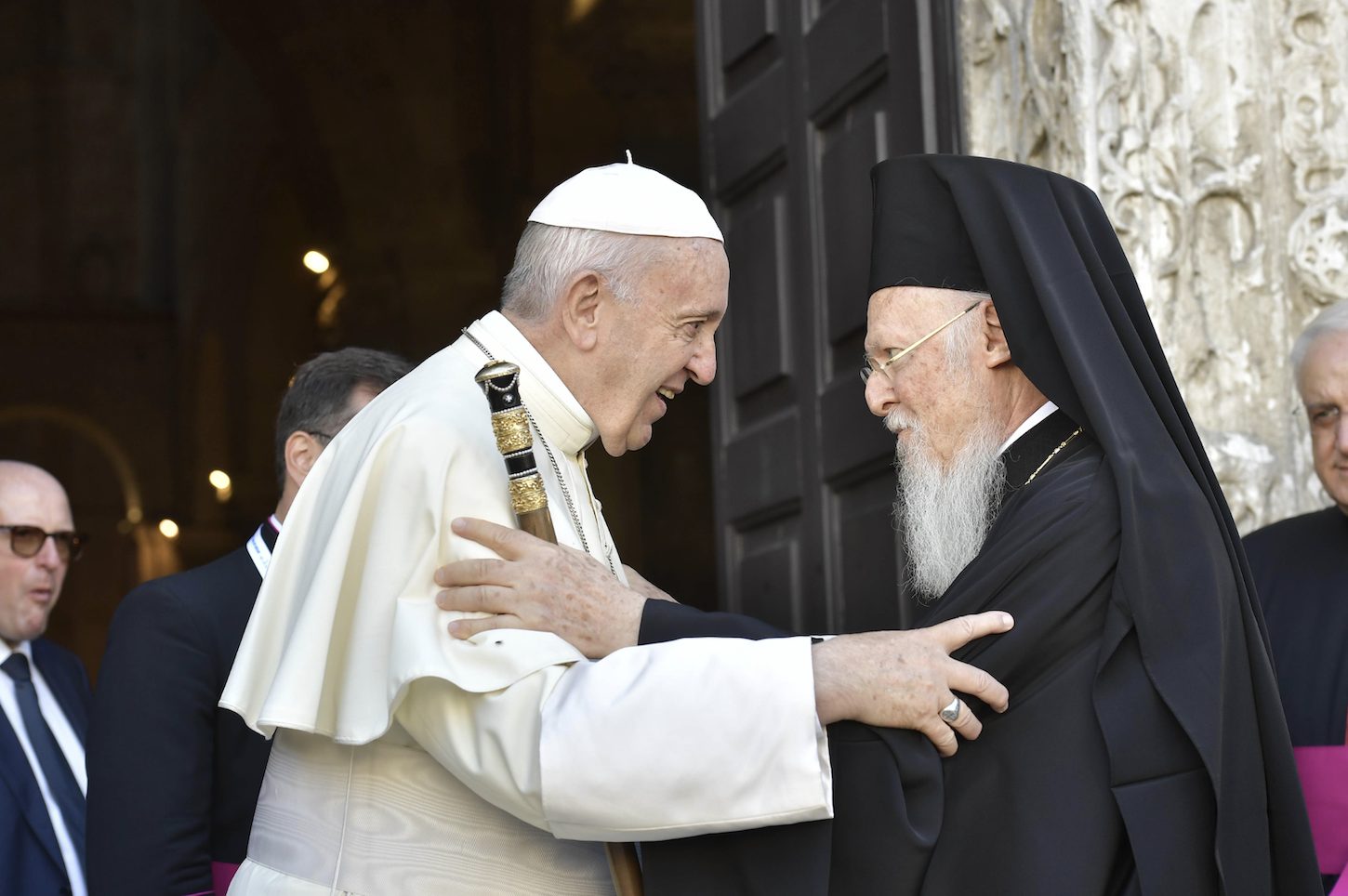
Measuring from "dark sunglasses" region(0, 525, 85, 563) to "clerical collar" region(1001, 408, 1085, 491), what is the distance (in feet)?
10.8

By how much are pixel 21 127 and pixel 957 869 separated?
10.5m

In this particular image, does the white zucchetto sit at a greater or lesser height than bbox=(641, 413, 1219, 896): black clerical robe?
greater

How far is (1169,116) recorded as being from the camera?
13.5 ft

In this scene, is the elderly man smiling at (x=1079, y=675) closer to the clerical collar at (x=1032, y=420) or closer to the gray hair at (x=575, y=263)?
the clerical collar at (x=1032, y=420)

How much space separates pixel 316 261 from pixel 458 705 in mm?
10069

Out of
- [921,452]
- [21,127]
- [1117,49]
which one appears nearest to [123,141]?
[21,127]

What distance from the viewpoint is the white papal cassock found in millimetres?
2377

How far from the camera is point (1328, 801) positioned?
306cm

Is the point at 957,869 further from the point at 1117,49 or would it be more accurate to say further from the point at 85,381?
the point at 85,381

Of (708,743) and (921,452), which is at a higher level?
(921,452)

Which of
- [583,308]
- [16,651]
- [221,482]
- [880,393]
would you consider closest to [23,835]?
[16,651]

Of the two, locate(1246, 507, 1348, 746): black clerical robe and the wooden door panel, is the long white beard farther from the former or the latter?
the wooden door panel

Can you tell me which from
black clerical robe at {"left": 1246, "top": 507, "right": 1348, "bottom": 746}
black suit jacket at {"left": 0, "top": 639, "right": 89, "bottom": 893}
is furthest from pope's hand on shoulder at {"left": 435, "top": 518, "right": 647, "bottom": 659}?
black suit jacket at {"left": 0, "top": 639, "right": 89, "bottom": 893}

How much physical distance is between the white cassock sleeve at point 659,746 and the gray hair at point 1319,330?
1.92m
